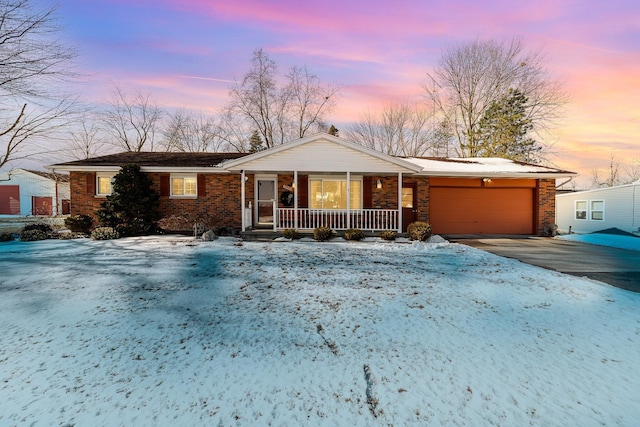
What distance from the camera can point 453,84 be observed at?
24.2 m

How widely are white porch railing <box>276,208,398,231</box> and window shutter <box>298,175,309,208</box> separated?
1.55 ft

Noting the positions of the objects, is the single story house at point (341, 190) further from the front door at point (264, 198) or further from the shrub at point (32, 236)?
the shrub at point (32, 236)

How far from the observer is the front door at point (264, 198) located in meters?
13.2

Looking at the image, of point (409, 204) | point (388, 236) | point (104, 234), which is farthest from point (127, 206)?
point (409, 204)

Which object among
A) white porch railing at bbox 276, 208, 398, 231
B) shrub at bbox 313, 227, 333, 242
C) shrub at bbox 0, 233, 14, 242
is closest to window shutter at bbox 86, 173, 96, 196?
shrub at bbox 0, 233, 14, 242

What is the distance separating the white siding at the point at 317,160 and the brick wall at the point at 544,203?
24.8 feet

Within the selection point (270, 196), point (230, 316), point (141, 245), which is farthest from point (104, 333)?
point (270, 196)

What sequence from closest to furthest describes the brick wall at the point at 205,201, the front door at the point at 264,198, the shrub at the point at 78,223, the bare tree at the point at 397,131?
the shrub at the point at 78,223 → the brick wall at the point at 205,201 → the front door at the point at 264,198 → the bare tree at the point at 397,131

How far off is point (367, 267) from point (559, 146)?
24716mm

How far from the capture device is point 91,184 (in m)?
12.6

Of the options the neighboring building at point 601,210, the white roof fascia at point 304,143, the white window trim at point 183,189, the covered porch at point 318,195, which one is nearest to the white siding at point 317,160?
the white roof fascia at point 304,143

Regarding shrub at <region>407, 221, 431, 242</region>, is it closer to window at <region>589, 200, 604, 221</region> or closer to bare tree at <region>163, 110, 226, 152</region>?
window at <region>589, 200, 604, 221</region>

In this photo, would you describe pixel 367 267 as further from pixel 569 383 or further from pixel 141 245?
pixel 141 245

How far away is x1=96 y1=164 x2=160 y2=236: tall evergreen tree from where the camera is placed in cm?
1157
